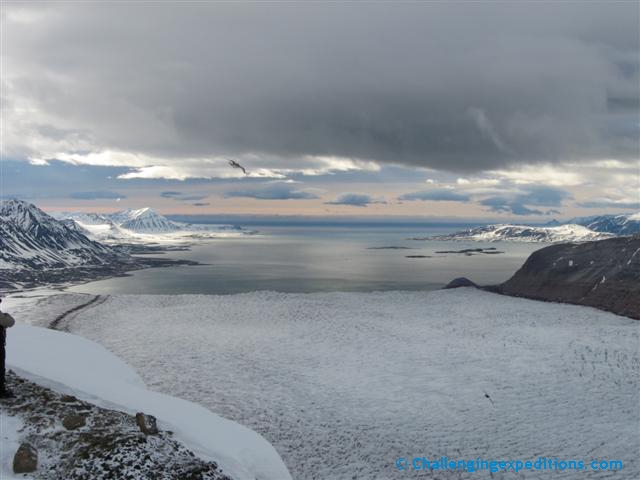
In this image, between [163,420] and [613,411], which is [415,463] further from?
[613,411]

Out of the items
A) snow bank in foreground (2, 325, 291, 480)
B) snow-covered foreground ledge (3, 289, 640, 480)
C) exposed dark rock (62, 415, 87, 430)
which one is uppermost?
exposed dark rock (62, 415, 87, 430)

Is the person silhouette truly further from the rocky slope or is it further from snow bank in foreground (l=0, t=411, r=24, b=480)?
snow bank in foreground (l=0, t=411, r=24, b=480)

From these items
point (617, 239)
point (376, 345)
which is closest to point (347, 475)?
point (376, 345)

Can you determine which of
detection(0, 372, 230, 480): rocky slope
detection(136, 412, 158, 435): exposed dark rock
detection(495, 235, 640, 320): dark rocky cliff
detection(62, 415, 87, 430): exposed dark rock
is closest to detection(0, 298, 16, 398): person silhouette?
detection(0, 372, 230, 480): rocky slope

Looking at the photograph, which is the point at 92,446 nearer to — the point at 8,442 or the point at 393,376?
the point at 8,442

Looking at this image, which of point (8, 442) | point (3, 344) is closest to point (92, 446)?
point (8, 442)
